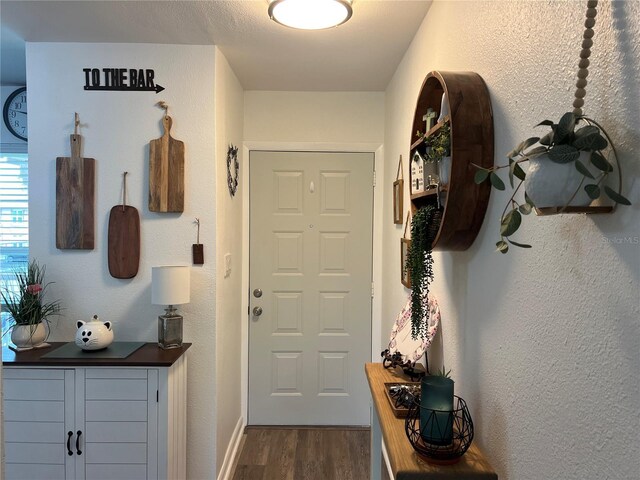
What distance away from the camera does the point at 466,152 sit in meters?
1.15

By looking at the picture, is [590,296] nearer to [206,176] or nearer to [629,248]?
[629,248]

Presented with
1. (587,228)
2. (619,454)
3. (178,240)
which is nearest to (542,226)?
(587,228)

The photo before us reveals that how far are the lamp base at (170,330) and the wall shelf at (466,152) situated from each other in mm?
1457

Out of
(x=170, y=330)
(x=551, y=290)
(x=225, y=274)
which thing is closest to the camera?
(x=551, y=290)

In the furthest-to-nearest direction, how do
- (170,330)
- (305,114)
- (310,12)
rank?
(305,114)
(170,330)
(310,12)

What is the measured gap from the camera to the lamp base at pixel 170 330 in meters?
2.16

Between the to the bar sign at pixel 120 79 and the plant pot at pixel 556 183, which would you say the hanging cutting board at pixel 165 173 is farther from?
the plant pot at pixel 556 183

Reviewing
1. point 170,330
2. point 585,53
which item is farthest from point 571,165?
point 170,330

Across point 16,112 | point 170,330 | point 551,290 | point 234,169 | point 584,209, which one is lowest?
point 170,330

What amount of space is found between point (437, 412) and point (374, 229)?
2.03 m

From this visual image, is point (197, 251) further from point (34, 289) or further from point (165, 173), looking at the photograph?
point (34, 289)

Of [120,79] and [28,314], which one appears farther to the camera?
[120,79]

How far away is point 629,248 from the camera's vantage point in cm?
65

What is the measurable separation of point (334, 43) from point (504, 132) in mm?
1369
